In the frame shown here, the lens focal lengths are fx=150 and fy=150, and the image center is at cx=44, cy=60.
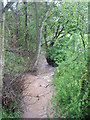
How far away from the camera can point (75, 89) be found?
1.42m

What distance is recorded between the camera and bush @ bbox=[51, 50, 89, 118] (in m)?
1.34

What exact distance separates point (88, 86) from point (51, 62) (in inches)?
97.7

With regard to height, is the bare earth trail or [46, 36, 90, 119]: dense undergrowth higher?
[46, 36, 90, 119]: dense undergrowth

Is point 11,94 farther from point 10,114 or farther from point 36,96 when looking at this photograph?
point 36,96

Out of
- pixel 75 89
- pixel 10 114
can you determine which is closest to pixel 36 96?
pixel 10 114

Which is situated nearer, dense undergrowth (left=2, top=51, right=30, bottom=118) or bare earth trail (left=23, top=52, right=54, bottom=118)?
dense undergrowth (left=2, top=51, right=30, bottom=118)

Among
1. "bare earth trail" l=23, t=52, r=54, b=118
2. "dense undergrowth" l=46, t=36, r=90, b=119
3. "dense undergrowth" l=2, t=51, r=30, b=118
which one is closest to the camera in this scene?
"dense undergrowth" l=46, t=36, r=90, b=119

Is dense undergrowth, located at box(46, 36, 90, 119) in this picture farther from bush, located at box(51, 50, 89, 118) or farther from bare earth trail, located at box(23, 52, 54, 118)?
bare earth trail, located at box(23, 52, 54, 118)

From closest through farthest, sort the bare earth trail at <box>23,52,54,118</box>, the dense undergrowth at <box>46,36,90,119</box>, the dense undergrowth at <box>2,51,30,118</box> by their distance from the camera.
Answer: the dense undergrowth at <box>46,36,90,119</box> < the dense undergrowth at <box>2,51,30,118</box> < the bare earth trail at <box>23,52,54,118</box>

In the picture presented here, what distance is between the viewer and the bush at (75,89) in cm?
134

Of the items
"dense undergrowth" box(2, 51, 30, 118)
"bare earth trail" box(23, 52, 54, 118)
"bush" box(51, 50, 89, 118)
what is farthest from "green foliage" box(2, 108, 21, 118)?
"bush" box(51, 50, 89, 118)

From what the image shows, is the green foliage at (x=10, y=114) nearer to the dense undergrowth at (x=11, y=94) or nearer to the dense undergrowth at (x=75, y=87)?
the dense undergrowth at (x=11, y=94)

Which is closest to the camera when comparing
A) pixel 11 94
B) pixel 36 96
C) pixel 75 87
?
pixel 75 87

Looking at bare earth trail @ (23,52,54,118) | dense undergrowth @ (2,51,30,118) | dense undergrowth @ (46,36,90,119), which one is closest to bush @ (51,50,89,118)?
dense undergrowth @ (46,36,90,119)
